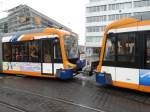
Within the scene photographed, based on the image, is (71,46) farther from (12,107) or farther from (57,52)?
(12,107)

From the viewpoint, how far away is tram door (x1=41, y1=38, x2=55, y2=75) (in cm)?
1444

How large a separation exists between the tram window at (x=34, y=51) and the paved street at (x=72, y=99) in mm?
2160

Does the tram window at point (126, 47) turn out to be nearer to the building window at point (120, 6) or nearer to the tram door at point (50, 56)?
the tram door at point (50, 56)

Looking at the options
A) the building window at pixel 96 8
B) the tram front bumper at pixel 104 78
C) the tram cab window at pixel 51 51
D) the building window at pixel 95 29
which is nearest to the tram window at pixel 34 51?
the tram cab window at pixel 51 51

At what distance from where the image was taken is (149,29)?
9969mm

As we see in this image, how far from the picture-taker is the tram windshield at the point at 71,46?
1448 centimetres

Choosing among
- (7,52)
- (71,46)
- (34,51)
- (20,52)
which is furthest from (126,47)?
(7,52)

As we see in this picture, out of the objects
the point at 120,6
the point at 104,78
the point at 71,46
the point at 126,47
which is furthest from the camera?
the point at 120,6

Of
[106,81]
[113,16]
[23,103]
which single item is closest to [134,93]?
[106,81]

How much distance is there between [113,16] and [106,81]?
2327 inches

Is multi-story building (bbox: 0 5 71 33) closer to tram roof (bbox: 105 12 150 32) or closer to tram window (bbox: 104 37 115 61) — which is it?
tram window (bbox: 104 37 115 61)

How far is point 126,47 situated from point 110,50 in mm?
923

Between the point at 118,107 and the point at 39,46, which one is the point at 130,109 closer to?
the point at 118,107

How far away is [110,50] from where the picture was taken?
11555mm
